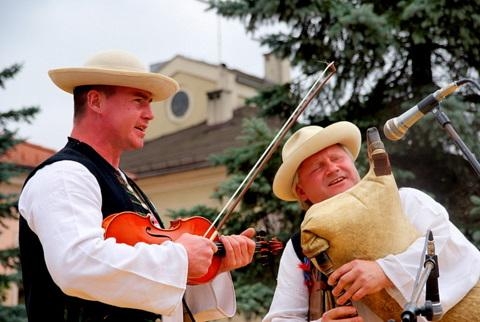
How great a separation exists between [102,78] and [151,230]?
2.06ft

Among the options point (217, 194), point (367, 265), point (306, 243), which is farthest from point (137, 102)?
point (217, 194)

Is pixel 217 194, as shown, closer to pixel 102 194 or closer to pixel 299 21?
pixel 299 21

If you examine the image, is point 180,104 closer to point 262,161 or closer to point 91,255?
point 262,161

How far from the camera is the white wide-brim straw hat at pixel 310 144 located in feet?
11.3

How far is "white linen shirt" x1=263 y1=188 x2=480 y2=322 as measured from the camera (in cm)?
289

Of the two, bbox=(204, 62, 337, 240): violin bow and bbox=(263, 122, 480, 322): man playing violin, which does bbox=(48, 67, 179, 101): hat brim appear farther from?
bbox=(263, 122, 480, 322): man playing violin

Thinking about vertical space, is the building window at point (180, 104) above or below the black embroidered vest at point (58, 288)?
above

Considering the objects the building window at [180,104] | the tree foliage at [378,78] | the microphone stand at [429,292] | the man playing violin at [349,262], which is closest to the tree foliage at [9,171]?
the tree foliage at [378,78]

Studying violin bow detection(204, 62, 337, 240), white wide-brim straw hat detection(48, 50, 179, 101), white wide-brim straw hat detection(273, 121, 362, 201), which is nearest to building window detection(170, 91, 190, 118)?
white wide-brim straw hat detection(273, 121, 362, 201)

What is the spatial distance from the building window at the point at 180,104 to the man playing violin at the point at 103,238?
763 inches

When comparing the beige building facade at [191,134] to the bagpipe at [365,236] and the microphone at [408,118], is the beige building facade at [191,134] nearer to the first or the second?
the microphone at [408,118]

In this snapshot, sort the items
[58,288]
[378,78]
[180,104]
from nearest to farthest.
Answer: [58,288] → [378,78] → [180,104]

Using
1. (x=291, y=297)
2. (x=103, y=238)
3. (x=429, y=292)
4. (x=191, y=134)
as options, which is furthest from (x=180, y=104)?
(x=429, y=292)

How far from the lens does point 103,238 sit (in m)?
2.62
